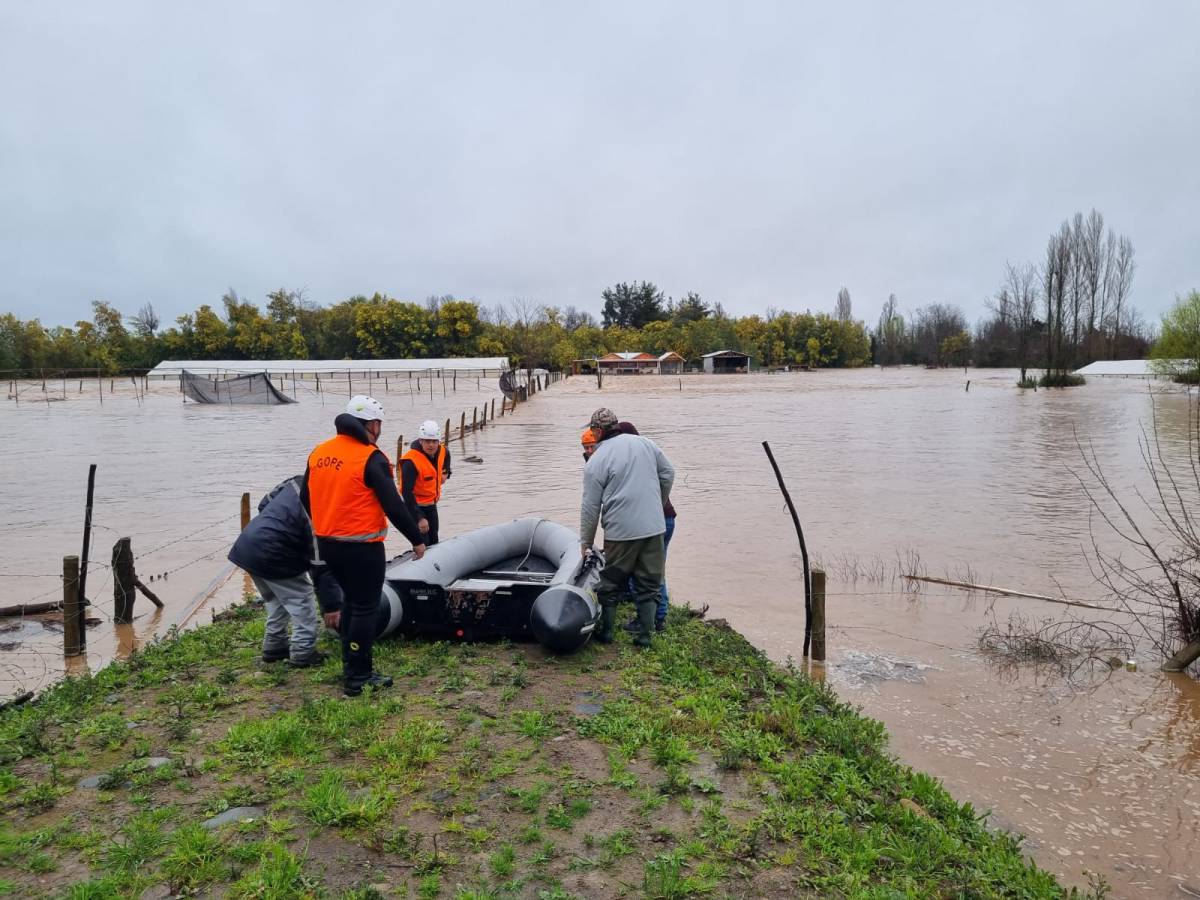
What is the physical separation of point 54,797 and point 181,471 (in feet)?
66.2

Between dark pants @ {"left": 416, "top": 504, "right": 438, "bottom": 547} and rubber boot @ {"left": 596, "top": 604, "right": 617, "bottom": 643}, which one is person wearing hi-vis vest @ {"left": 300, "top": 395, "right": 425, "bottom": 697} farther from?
dark pants @ {"left": 416, "top": 504, "right": 438, "bottom": 547}

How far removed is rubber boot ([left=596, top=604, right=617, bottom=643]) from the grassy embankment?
2.11 ft

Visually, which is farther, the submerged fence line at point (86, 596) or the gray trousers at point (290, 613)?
the submerged fence line at point (86, 596)

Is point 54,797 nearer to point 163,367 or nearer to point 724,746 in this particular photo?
point 724,746

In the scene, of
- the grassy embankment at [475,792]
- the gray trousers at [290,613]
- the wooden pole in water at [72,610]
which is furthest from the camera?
the wooden pole in water at [72,610]

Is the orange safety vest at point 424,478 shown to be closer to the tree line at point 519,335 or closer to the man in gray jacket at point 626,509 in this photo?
the man in gray jacket at point 626,509

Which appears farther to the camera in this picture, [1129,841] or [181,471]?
[181,471]

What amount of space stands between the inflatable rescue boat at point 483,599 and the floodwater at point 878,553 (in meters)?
2.48

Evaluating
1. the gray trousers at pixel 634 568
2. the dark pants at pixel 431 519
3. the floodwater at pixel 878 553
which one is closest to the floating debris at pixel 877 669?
the floodwater at pixel 878 553

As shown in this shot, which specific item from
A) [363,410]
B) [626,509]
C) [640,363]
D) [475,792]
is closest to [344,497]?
[363,410]

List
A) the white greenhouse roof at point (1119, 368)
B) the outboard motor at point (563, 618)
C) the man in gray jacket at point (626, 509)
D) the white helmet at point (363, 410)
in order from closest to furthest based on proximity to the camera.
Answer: the white helmet at point (363, 410)
the outboard motor at point (563, 618)
the man in gray jacket at point (626, 509)
the white greenhouse roof at point (1119, 368)

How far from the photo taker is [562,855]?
3.46 m

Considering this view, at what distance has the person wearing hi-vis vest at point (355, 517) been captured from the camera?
4.91 m

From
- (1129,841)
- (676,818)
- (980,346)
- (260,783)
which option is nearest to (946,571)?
(1129,841)
